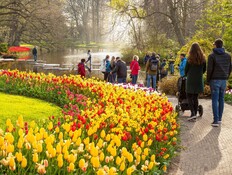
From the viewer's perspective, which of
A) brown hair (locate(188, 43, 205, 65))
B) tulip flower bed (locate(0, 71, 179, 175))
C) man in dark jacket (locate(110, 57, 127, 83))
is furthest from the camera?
man in dark jacket (locate(110, 57, 127, 83))

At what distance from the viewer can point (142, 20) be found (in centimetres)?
2438

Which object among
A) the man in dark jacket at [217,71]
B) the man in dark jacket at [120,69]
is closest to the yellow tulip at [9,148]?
the man in dark jacket at [217,71]

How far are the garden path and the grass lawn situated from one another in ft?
9.76

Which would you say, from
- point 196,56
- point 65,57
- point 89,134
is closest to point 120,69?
point 196,56

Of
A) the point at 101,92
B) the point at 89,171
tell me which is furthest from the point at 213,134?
the point at 89,171

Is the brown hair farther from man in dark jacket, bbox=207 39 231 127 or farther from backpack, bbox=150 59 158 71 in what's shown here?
backpack, bbox=150 59 158 71

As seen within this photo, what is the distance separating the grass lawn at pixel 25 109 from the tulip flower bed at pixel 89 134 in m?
0.49

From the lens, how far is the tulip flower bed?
342 centimetres

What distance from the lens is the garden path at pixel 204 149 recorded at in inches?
203

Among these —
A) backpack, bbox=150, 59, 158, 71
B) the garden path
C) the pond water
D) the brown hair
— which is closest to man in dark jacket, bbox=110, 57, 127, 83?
backpack, bbox=150, 59, 158, 71

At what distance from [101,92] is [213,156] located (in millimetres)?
3681

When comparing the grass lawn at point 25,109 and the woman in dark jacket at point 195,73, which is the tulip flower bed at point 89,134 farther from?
the woman in dark jacket at point 195,73

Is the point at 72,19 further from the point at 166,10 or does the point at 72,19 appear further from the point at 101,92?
the point at 101,92

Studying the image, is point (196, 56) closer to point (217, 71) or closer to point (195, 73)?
point (195, 73)
